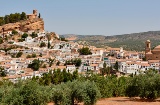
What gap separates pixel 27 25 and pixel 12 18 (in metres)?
6.27

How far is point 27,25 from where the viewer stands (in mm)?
92812

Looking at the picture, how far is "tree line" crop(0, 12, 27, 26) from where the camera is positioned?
94688 mm

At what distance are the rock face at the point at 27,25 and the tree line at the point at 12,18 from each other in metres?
2.06

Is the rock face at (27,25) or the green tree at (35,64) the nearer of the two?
the green tree at (35,64)

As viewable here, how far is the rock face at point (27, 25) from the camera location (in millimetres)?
90581

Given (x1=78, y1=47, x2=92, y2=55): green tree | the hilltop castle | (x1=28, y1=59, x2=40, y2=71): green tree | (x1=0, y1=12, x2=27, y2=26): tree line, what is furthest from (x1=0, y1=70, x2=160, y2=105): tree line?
(x1=0, y1=12, x2=27, y2=26): tree line

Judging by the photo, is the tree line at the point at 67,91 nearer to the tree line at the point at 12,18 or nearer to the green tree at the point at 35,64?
the green tree at the point at 35,64

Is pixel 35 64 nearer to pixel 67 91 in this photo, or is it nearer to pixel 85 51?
pixel 85 51

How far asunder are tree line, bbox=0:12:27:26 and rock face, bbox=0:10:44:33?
2060 mm

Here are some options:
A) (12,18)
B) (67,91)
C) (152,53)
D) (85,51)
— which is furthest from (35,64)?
(67,91)

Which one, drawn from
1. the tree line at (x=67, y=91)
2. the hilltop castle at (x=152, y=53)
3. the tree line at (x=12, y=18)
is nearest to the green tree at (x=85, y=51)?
the hilltop castle at (x=152, y=53)

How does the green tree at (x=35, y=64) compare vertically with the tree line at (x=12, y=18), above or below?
below

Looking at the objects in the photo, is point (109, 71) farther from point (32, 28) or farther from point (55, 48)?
point (32, 28)

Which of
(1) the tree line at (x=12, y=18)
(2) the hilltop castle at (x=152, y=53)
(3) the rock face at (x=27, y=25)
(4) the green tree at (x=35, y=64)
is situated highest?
(1) the tree line at (x=12, y=18)
